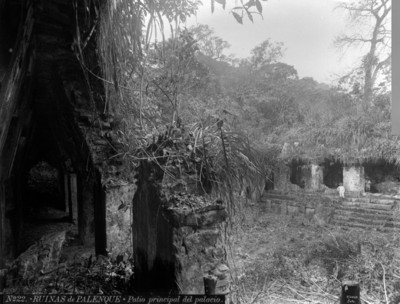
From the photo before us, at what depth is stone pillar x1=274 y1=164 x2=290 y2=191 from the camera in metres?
6.59

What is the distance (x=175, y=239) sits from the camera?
2055 millimetres

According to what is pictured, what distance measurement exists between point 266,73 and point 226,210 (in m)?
3.35

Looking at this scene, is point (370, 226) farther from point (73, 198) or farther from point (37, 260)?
point (73, 198)

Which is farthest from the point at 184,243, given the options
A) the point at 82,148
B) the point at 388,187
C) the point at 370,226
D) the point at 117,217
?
the point at 388,187

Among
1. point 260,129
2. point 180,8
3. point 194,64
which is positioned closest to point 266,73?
point 260,129

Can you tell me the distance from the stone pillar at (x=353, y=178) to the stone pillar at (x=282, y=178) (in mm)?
1208

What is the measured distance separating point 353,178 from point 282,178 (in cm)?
151

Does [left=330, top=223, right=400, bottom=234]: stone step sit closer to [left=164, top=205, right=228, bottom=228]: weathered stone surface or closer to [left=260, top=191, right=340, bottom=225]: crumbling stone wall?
[left=260, top=191, right=340, bottom=225]: crumbling stone wall

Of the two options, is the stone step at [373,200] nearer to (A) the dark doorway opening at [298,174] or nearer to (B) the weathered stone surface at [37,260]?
(A) the dark doorway opening at [298,174]

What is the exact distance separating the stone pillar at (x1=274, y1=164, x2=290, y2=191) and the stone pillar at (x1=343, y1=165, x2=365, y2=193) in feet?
3.96

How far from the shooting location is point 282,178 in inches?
266

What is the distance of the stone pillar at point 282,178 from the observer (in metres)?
6.59

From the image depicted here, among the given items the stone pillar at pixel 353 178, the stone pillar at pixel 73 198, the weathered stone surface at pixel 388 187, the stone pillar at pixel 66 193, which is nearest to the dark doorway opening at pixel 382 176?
the weathered stone surface at pixel 388 187

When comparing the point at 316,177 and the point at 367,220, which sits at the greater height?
the point at 316,177
